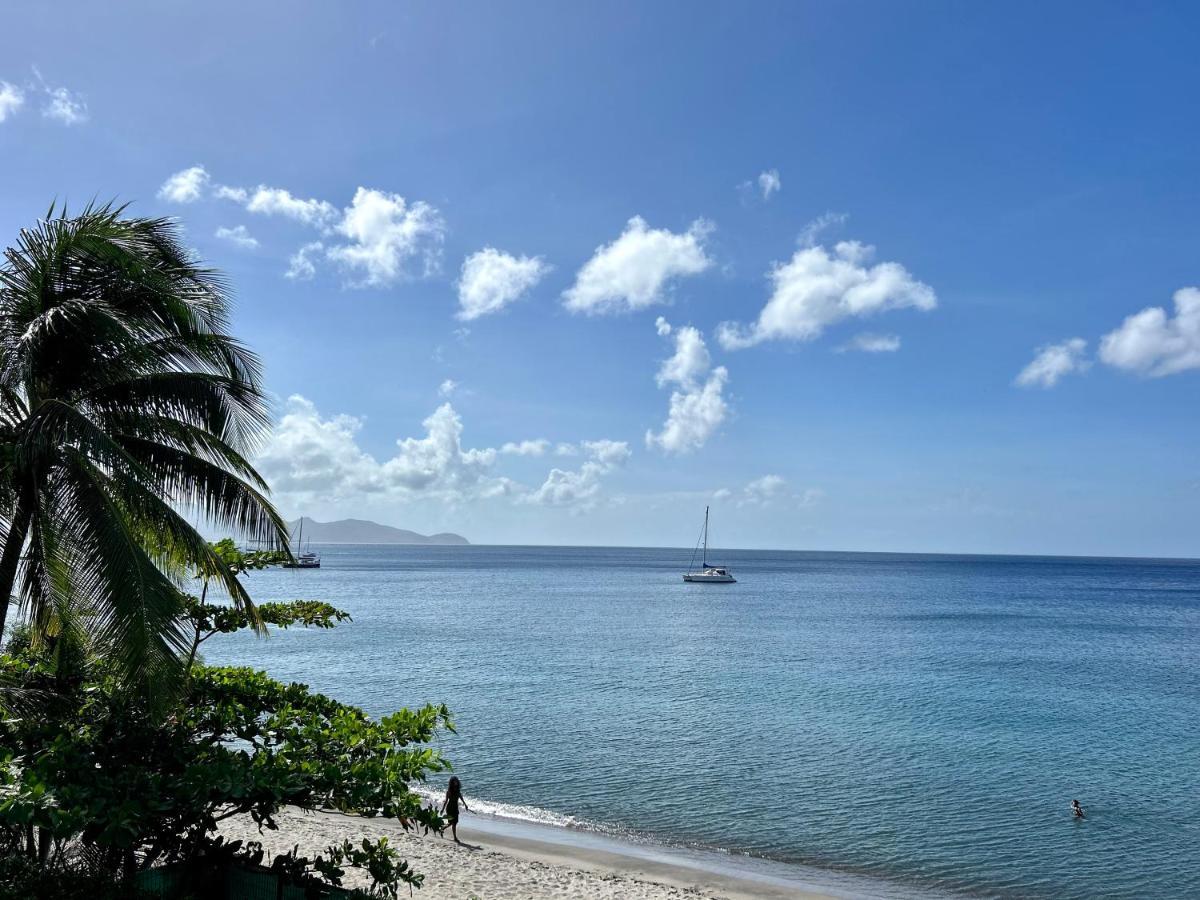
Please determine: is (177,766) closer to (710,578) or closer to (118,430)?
(118,430)

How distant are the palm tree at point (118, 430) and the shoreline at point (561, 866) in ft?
30.5

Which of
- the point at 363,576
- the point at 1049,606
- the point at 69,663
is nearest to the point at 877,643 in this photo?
the point at 1049,606

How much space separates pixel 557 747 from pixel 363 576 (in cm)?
11576

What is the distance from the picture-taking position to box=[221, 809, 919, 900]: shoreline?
16594mm

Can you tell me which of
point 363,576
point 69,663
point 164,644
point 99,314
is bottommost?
point 363,576

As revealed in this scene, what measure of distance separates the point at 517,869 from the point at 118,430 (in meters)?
12.7

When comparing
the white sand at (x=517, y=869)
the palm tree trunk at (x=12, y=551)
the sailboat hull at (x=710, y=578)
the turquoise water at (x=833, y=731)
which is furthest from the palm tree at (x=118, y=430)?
the sailboat hull at (x=710, y=578)

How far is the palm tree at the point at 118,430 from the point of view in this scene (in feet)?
26.7

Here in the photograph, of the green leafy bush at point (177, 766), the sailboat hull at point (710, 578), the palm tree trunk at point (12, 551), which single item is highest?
the palm tree trunk at point (12, 551)

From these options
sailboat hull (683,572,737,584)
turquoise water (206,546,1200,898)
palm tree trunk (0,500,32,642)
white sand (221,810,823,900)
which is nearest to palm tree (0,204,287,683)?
palm tree trunk (0,500,32,642)

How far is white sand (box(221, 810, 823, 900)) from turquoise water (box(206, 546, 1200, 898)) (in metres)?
2.17

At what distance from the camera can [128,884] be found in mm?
8469

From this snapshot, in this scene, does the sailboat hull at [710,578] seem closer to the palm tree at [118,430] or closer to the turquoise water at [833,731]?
the turquoise water at [833,731]

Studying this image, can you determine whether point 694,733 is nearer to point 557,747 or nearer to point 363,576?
point 557,747
